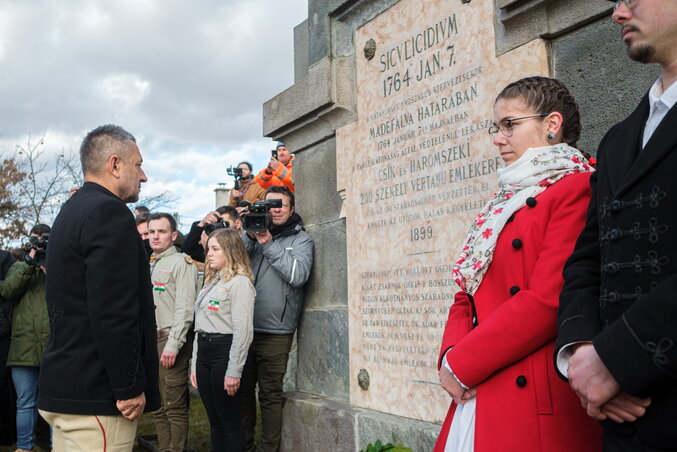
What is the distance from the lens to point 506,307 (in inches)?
75.6

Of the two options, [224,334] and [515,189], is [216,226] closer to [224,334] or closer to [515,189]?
[224,334]

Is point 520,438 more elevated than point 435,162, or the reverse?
point 435,162

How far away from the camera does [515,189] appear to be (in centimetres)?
212

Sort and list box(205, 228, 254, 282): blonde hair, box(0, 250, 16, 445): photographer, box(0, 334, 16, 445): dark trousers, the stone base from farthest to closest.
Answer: box(0, 334, 16, 445): dark trousers → box(0, 250, 16, 445): photographer → box(205, 228, 254, 282): blonde hair → the stone base

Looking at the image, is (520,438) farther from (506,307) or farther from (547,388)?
(506,307)

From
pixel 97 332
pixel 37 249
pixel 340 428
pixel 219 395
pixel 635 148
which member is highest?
pixel 37 249

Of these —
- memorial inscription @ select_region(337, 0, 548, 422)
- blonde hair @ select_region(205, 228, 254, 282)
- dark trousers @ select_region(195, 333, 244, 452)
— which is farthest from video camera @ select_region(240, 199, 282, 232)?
dark trousers @ select_region(195, 333, 244, 452)

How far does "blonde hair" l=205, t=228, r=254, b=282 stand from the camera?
183 inches

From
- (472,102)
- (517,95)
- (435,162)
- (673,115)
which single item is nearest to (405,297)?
(435,162)

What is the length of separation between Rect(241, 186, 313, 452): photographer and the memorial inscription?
55 centimetres

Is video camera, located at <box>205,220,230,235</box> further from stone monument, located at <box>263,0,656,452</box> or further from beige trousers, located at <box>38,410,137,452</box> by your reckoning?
beige trousers, located at <box>38,410,137,452</box>

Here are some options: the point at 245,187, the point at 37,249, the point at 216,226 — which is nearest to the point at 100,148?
the point at 216,226

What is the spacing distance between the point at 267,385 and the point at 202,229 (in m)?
1.60

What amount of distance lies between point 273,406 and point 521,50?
304 centimetres
